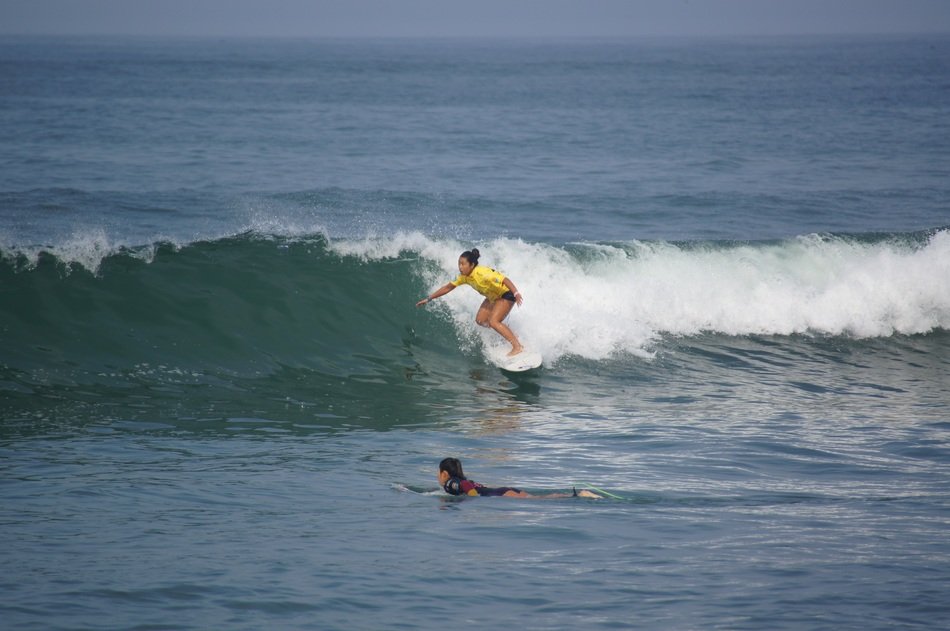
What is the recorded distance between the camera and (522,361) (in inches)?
548

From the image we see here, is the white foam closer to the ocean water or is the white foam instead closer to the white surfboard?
the ocean water

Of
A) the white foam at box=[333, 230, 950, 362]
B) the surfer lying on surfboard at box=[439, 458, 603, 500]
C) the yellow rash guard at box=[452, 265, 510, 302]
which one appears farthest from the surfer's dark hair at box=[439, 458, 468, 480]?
the white foam at box=[333, 230, 950, 362]

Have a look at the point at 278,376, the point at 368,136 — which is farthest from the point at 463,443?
the point at 368,136

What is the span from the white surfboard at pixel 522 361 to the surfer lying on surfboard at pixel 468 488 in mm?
5103

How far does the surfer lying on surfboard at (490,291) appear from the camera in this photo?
1348 centimetres

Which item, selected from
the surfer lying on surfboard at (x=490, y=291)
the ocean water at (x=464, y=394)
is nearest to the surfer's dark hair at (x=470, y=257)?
the surfer lying on surfboard at (x=490, y=291)

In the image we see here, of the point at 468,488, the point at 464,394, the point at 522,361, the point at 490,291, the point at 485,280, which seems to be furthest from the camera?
the point at 522,361

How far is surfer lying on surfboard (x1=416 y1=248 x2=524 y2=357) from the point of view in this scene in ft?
44.2

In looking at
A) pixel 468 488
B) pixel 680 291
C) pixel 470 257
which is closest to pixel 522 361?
pixel 470 257

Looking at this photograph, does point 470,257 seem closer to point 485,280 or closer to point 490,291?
point 485,280

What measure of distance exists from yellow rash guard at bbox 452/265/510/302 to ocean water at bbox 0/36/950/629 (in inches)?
45.8

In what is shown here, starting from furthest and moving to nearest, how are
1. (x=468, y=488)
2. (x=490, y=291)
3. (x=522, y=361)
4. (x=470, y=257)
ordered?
1. (x=522, y=361)
2. (x=490, y=291)
3. (x=470, y=257)
4. (x=468, y=488)

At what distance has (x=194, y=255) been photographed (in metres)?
16.2

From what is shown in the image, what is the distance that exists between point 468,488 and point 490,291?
5391 mm
